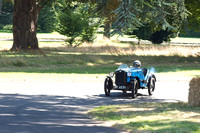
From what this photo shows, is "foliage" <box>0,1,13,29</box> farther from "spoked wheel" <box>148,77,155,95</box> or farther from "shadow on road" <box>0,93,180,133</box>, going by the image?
"shadow on road" <box>0,93,180,133</box>

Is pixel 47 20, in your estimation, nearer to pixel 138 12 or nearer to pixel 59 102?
pixel 59 102

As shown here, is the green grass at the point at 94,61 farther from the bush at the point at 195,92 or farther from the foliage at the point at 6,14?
the foliage at the point at 6,14

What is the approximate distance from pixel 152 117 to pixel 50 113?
10.4ft

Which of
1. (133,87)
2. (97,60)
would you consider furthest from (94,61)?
(133,87)

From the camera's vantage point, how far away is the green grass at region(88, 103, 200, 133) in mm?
11883

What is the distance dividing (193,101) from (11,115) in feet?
18.8

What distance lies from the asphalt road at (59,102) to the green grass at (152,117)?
544 millimetres

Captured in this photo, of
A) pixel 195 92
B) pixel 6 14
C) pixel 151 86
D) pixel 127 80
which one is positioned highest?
pixel 6 14

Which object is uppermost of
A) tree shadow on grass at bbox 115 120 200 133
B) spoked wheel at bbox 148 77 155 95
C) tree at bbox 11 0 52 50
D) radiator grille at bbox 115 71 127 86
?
tree at bbox 11 0 52 50

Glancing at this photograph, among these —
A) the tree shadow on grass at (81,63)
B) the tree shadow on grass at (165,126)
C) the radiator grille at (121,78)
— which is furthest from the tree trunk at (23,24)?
the tree shadow on grass at (165,126)

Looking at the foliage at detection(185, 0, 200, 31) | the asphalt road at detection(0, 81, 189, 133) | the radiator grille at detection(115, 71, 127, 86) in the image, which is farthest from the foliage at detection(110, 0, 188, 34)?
the foliage at detection(185, 0, 200, 31)

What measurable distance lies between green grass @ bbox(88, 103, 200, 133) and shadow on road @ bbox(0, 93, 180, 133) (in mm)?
543

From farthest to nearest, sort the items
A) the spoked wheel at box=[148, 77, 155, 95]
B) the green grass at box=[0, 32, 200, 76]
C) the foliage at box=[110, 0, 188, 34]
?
the green grass at box=[0, 32, 200, 76], the spoked wheel at box=[148, 77, 155, 95], the foliage at box=[110, 0, 188, 34]

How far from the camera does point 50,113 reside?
49.0 feet
